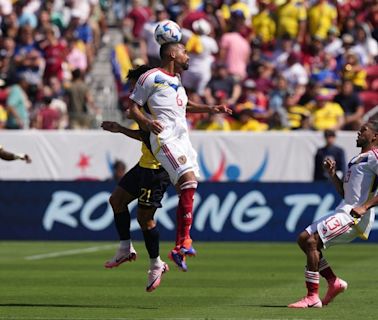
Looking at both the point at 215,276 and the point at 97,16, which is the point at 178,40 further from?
the point at 97,16

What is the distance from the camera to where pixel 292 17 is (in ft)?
94.1

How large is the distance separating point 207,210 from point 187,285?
322 inches

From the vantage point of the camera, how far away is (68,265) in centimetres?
→ 1841

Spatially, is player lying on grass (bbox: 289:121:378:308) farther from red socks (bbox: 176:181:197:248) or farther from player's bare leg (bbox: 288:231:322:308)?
red socks (bbox: 176:181:197:248)

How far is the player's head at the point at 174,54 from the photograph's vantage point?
13.5m

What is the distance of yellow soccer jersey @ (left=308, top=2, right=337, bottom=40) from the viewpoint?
28.7m

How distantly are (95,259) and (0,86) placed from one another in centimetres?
959

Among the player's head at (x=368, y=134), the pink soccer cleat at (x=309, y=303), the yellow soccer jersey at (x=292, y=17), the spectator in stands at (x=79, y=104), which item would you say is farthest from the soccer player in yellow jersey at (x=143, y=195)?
the yellow soccer jersey at (x=292, y=17)

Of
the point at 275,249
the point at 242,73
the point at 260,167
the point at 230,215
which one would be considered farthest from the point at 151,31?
the point at 275,249

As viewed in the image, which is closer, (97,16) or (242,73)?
(242,73)

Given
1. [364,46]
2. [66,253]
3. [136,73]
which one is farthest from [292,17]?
[136,73]

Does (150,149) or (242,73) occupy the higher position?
(150,149)

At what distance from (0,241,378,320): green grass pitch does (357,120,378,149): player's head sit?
1.64 m

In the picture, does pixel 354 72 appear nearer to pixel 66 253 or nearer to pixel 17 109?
pixel 17 109
